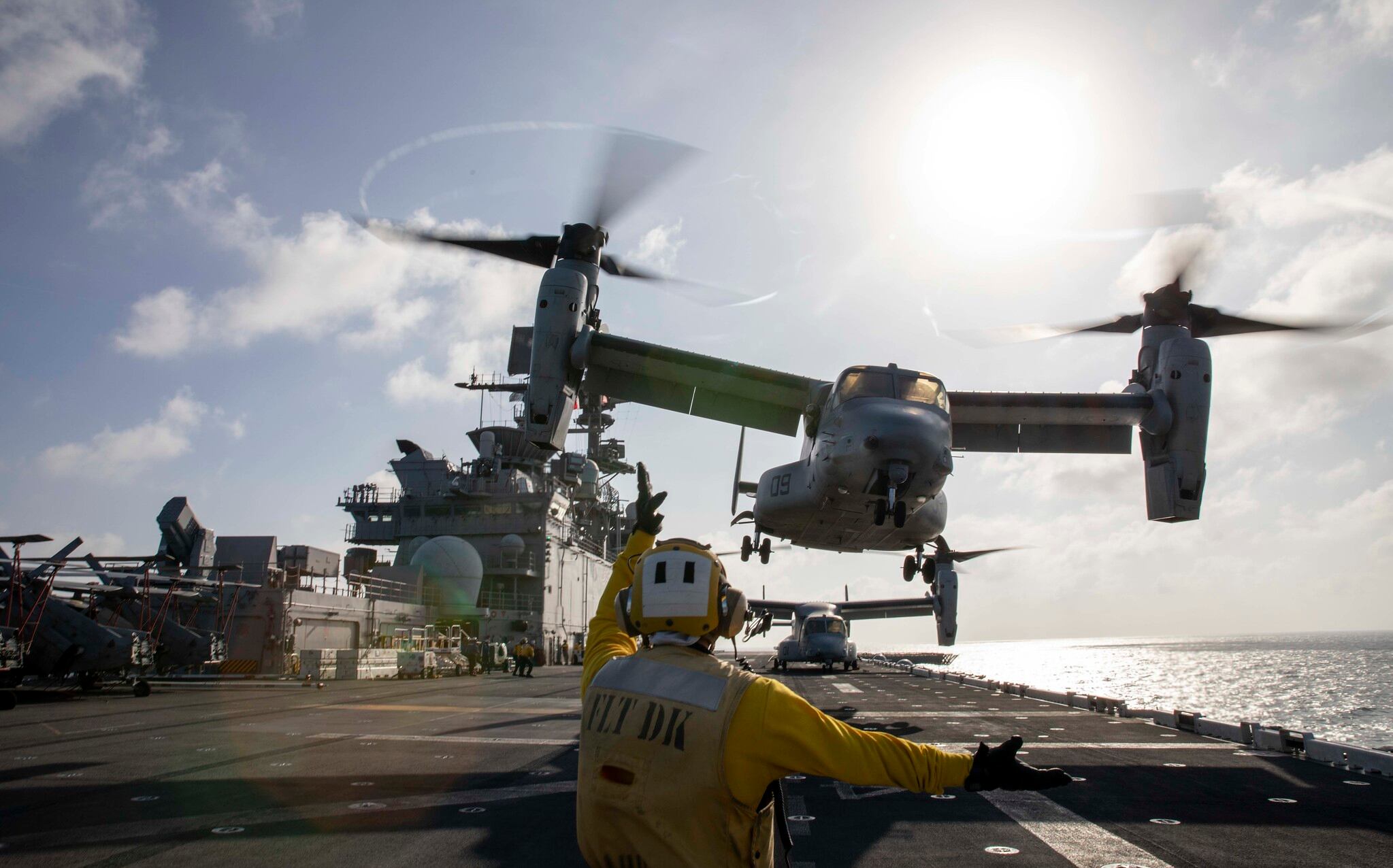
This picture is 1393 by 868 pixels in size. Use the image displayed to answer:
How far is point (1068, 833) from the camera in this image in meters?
6.35

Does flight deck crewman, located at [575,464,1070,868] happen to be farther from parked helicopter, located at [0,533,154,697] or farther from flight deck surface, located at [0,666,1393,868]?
parked helicopter, located at [0,533,154,697]

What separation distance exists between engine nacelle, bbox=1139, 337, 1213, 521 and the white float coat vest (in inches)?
638

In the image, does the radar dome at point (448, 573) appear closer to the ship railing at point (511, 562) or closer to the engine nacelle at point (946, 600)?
the ship railing at point (511, 562)

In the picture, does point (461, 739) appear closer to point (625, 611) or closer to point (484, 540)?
point (625, 611)

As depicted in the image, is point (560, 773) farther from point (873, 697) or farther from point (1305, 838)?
A: point (873, 697)

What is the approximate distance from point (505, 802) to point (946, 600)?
13.8m

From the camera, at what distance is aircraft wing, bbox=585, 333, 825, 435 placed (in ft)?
52.1

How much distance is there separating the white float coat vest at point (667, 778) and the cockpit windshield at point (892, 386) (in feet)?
36.5

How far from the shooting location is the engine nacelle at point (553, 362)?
1502cm

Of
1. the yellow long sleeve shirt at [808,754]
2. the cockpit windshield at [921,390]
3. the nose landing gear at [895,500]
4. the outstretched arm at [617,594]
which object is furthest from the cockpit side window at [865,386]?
the yellow long sleeve shirt at [808,754]

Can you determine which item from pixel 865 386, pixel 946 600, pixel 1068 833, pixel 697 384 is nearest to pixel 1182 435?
pixel 946 600

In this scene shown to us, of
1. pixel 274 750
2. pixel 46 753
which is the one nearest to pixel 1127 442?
pixel 274 750

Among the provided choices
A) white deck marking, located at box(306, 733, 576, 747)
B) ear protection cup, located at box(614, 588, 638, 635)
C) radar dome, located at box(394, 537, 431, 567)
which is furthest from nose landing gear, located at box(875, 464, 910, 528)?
radar dome, located at box(394, 537, 431, 567)

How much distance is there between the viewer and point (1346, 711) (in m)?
38.9
